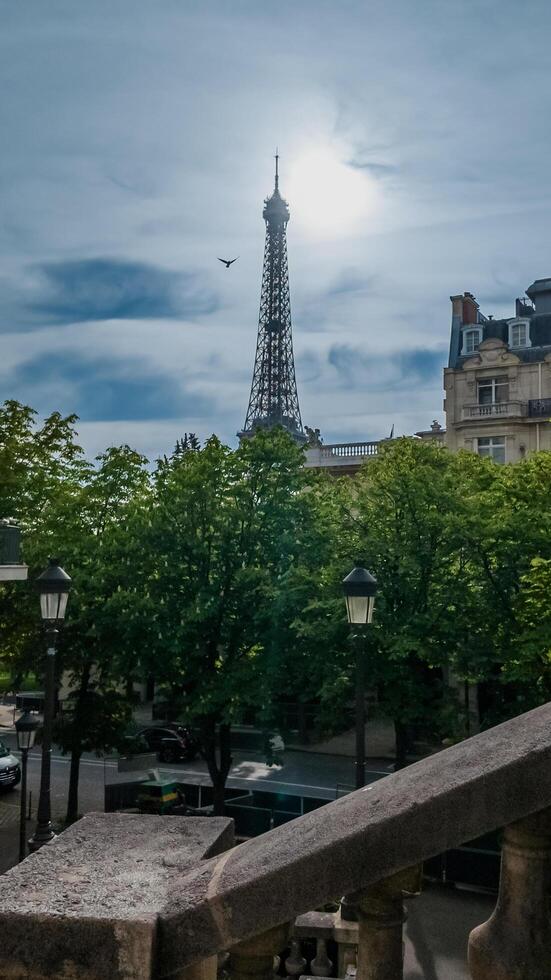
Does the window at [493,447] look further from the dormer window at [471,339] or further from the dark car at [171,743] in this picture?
the dark car at [171,743]

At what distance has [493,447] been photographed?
150 feet

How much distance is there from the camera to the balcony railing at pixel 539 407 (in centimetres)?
4488

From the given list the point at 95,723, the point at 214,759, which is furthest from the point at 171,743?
the point at 214,759

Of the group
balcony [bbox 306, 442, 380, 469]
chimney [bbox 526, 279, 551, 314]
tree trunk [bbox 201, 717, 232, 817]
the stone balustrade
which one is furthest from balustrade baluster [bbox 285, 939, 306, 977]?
chimney [bbox 526, 279, 551, 314]

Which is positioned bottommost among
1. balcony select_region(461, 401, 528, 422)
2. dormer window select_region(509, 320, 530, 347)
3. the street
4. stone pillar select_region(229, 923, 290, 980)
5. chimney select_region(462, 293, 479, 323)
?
the street

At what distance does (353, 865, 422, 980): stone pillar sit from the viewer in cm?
285

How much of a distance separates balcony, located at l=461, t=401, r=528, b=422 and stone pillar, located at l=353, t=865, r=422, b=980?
4442 cm

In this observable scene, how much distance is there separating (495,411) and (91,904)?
45.2 m

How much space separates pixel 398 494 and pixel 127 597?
817 cm

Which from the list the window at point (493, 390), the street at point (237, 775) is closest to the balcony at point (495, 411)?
the window at point (493, 390)

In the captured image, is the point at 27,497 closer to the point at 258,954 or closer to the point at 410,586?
the point at 410,586

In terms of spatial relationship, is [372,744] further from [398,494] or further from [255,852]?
[255,852]

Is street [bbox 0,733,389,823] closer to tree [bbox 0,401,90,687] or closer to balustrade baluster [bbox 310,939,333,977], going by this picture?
tree [bbox 0,401,90,687]

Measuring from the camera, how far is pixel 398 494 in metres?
24.1
